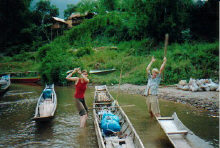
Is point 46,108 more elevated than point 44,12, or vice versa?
point 44,12

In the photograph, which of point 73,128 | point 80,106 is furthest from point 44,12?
point 80,106

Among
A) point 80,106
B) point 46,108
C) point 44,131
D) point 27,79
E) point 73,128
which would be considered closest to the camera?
point 80,106

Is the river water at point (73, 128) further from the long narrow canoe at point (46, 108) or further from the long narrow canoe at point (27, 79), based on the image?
the long narrow canoe at point (27, 79)

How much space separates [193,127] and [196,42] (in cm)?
1616

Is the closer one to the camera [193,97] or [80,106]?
[80,106]

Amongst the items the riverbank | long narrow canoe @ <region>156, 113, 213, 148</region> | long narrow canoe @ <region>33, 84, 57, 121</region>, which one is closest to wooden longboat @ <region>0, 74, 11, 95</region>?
long narrow canoe @ <region>33, 84, 57, 121</region>

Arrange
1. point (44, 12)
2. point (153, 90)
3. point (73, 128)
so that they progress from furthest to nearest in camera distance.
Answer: point (44, 12) → point (73, 128) → point (153, 90)

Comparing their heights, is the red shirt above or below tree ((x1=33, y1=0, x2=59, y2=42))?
below

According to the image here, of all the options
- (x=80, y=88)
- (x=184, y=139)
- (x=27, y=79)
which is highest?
(x=80, y=88)

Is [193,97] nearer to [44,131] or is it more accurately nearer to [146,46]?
[44,131]

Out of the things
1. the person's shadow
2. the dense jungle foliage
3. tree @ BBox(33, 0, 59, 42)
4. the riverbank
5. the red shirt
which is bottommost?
the person's shadow

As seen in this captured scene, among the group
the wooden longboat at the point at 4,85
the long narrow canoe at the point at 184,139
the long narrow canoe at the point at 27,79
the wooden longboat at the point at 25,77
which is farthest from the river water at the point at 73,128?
the wooden longboat at the point at 25,77

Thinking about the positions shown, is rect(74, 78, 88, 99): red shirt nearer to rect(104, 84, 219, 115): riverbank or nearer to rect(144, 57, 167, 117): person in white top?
rect(144, 57, 167, 117): person in white top

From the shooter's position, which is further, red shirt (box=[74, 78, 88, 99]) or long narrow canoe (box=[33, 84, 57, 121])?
long narrow canoe (box=[33, 84, 57, 121])
